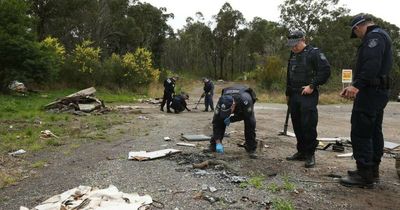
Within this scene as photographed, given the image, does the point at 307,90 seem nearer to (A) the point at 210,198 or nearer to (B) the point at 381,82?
(B) the point at 381,82

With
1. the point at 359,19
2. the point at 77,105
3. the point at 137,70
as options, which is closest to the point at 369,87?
the point at 359,19

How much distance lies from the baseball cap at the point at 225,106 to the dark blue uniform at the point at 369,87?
6.47 feet

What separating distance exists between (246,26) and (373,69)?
61.8m

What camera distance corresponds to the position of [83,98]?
1681cm

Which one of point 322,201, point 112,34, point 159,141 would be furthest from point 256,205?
point 112,34

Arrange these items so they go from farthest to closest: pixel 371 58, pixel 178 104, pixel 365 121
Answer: pixel 178 104, pixel 365 121, pixel 371 58

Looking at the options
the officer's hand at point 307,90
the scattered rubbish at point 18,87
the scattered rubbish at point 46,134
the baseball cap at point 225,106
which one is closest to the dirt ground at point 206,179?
the baseball cap at point 225,106

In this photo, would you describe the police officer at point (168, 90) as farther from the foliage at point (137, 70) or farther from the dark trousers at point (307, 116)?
the foliage at point (137, 70)

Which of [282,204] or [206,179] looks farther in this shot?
[206,179]

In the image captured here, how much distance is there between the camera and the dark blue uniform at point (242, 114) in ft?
22.5

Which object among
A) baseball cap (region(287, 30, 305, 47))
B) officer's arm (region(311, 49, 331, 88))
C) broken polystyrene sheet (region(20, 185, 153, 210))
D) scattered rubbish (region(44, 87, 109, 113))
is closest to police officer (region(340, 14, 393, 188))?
officer's arm (region(311, 49, 331, 88))

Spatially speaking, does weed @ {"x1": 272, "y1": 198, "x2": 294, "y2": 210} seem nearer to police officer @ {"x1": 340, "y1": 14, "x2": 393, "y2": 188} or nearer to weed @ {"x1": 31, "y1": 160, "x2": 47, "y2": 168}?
police officer @ {"x1": 340, "y1": 14, "x2": 393, "y2": 188}

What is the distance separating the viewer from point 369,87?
5.14 m

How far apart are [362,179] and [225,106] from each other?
2291 millimetres
